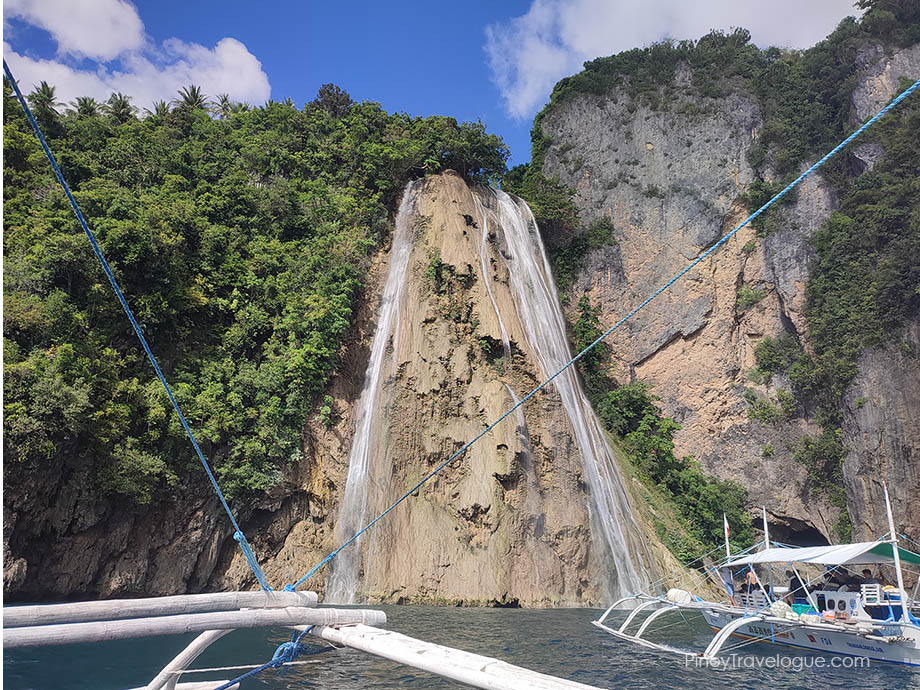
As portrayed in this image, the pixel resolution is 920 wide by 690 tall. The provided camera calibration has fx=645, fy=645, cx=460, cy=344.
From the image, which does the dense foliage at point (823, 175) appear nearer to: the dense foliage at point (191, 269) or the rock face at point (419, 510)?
the rock face at point (419, 510)

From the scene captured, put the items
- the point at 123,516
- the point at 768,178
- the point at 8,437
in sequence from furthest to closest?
the point at 768,178 < the point at 123,516 < the point at 8,437

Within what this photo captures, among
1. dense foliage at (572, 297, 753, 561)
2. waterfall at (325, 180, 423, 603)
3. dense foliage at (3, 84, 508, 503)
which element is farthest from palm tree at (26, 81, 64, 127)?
dense foliage at (572, 297, 753, 561)

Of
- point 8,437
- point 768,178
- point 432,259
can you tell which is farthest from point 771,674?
point 768,178

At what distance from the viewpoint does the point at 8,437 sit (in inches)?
594

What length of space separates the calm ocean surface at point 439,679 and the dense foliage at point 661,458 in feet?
41.5

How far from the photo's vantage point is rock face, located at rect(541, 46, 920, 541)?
27.8 meters

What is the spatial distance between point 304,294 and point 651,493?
16.2m

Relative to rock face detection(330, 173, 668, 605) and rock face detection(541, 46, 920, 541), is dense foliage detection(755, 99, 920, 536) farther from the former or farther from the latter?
rock face detection(330, 173, 668, 605)

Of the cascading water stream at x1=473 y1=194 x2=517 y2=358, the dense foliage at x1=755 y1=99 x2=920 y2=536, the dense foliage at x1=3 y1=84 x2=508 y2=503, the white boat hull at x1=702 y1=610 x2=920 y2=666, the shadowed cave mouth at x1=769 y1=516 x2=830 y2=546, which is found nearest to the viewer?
the white boat hull at x1=702 y1=610 x2=920 y2=666

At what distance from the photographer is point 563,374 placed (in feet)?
89.1

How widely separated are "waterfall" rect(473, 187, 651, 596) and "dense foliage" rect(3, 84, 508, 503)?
312 cm

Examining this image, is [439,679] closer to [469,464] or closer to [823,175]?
[469,464]

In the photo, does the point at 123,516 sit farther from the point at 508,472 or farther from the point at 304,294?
the point at 508,472

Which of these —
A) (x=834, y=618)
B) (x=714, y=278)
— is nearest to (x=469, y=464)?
(x=834, y=618)
